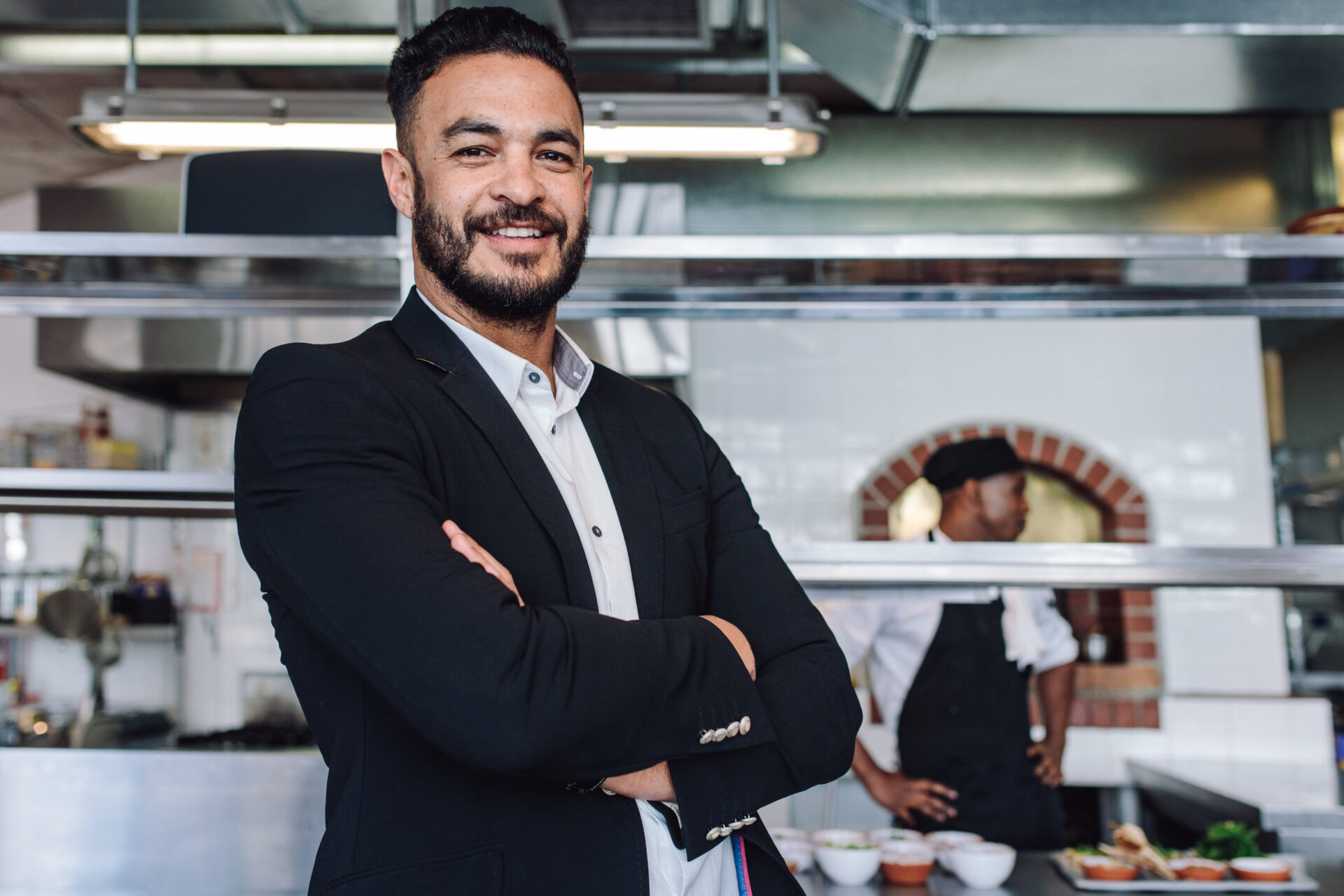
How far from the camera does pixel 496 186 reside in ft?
3.62

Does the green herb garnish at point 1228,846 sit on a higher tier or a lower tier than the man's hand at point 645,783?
lower

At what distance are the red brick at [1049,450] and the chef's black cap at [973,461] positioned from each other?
2.12 m

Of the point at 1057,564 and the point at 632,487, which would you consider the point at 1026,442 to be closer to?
the point at 1057,564

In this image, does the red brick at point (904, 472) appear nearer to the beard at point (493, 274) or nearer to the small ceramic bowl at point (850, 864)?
the small ceramic bowl at point (850, 864)

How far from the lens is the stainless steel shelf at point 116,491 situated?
179 cm

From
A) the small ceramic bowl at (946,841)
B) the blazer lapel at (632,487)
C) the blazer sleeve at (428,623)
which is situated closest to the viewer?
the blazer sleeve at (428,623)

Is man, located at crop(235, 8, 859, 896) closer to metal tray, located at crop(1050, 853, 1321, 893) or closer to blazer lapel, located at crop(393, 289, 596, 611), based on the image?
blazer lapel, located at crop(393, 289, 596, 611)

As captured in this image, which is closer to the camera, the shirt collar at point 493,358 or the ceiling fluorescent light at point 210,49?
the shirt collar at point 493,358

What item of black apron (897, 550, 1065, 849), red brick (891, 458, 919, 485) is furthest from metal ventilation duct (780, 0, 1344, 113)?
red brick (891, 458, 919, 485)

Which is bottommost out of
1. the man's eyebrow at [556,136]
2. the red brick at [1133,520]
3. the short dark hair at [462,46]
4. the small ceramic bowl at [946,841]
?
the small ceramic bowl at [946,841]

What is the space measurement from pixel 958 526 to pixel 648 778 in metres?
2.31

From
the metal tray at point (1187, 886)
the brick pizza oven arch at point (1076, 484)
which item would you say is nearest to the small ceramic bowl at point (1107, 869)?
the metal tray at point (1187, 886)

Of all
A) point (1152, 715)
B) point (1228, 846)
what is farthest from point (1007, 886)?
point (1152, 715)

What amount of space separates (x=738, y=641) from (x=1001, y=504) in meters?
2.21
